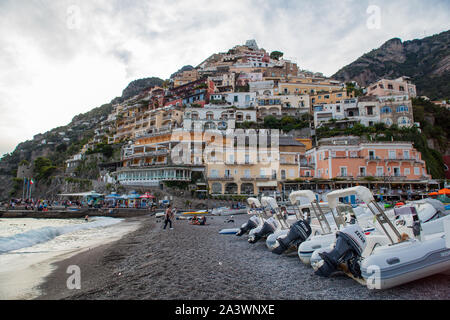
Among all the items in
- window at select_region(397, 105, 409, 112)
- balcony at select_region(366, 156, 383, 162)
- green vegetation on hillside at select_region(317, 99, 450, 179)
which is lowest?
balcony at select_region(366, 156, 383, 162)

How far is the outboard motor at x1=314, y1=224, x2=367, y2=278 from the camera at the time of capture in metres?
5.93

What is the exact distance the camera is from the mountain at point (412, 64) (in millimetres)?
94312

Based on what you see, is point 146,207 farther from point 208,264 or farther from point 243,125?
point 208,264

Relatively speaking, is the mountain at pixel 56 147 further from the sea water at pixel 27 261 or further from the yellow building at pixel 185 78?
the sea water at pixel 27 261

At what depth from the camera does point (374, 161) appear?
37.2 metres

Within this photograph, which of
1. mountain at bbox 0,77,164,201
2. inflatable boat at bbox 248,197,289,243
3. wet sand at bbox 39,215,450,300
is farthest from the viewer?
mountain at bbox 0,77,164,201

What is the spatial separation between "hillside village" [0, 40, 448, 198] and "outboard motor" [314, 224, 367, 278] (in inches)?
1262

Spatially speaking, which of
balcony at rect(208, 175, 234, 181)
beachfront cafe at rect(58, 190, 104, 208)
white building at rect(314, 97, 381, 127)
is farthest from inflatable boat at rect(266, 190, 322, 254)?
white building at rect(314, 97, 381, 127)

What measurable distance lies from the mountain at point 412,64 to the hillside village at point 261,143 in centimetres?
3939

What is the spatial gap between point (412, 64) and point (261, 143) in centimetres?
10750

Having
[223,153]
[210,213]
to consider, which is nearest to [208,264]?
[210,213]

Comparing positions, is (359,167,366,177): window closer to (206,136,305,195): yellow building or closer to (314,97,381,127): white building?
(206,136,305,195): yellow building

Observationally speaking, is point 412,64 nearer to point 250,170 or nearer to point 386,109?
point 386,109

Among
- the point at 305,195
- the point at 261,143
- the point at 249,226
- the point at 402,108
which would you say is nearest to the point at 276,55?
the point at 402,108
